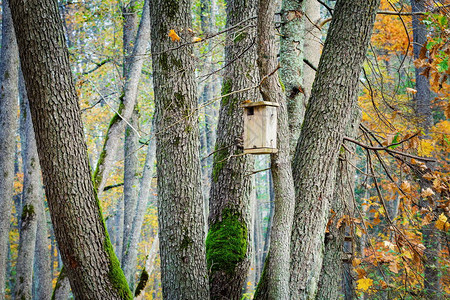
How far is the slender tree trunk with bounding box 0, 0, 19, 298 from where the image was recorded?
7.07m

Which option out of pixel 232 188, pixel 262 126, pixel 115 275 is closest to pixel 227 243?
pixel 232 188

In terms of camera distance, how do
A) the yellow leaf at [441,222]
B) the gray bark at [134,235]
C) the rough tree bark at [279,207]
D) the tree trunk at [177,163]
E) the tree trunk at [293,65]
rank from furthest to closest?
the gray bark at [134,235]
the tree trunk at [293,65]
the yellow leaf at [441,222]
the tree trunk at [177,163]
the rough tree bark at [279,207]

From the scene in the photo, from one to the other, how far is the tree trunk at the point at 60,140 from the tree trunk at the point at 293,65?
8.16ft

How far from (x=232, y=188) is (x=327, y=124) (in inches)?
48.5

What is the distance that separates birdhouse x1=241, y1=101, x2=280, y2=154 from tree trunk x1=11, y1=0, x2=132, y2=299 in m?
1.37

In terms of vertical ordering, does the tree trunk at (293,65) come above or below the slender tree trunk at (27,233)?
above

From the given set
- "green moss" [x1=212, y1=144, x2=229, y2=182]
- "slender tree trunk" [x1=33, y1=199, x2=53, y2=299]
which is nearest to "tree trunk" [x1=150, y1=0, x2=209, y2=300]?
"green moss" [x1=212, y1=144, x2=229, y2=182]

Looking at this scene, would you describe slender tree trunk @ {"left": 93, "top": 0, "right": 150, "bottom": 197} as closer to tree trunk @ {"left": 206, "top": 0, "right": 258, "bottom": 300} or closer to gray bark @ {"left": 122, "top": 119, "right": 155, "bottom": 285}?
gray bark @ {"left": 122, "top": 119, "right": 155, "bottom": 285}

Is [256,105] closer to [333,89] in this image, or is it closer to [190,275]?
[333,89]

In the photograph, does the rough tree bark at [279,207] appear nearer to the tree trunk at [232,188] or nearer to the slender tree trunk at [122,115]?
the tree trunk at [232,188]

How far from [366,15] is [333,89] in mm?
718

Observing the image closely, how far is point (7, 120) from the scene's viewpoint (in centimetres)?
718

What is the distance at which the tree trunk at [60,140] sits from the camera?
3141 millimetres

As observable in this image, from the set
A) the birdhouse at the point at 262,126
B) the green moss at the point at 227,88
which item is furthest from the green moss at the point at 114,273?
the green moss at the point at 227,88
